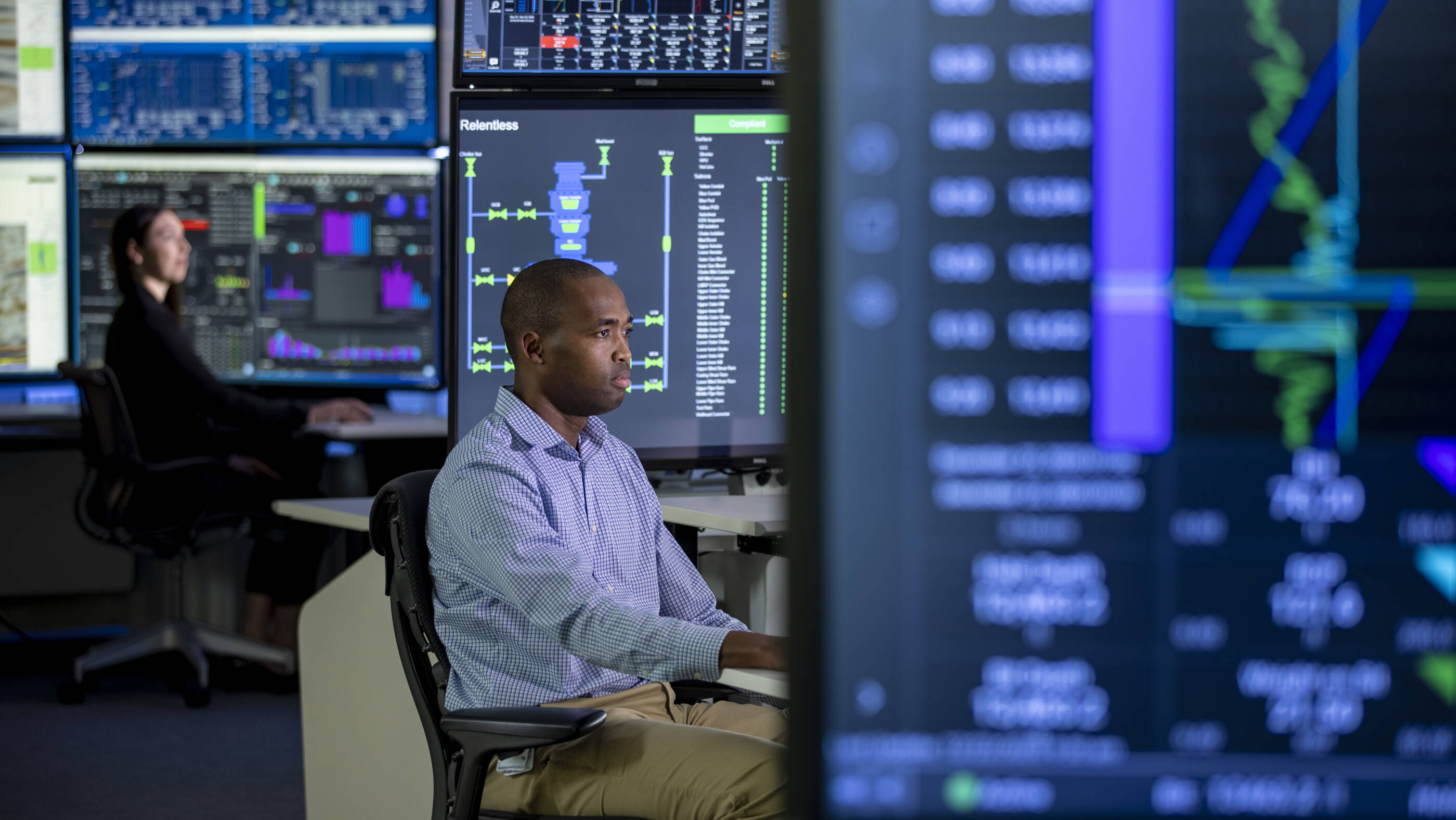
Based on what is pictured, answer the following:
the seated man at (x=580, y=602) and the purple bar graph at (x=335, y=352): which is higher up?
the purple bar graph at (x=335, y=352)

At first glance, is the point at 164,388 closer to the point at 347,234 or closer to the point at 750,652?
the point at 347,234

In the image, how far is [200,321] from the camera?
437cm

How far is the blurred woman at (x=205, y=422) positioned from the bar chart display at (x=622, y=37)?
1836 mm

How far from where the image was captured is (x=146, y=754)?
3.38 meters

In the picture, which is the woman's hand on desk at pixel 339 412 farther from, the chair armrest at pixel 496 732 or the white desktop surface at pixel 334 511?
the chair armrest at pixel 496 732

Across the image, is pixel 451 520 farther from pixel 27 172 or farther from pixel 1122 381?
pixel 27 172

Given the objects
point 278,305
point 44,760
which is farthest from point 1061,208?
point 278,305

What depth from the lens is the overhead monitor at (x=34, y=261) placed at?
4.41m

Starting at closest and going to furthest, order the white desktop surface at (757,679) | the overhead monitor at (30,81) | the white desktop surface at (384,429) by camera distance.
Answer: the white desktop surface at (757,679), the white desktop surface at (384,429), the overhead monitor at (30,81)

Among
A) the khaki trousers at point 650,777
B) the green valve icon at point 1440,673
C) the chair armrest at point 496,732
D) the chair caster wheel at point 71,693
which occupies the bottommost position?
the chair caster wheel at point 71,693

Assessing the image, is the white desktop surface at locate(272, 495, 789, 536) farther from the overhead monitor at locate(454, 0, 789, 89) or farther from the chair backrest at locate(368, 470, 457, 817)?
the overhead monitor at locate(454, 0, 789, 89)

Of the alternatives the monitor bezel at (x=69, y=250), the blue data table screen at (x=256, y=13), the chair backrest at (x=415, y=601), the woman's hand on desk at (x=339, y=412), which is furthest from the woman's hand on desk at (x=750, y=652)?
the monitor bezel at (x=69, y=250)

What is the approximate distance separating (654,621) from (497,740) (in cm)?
20

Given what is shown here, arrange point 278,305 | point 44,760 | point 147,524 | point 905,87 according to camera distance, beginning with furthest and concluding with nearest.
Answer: point 278,305 → point 147,524 → point 44,760 → point 905,87
